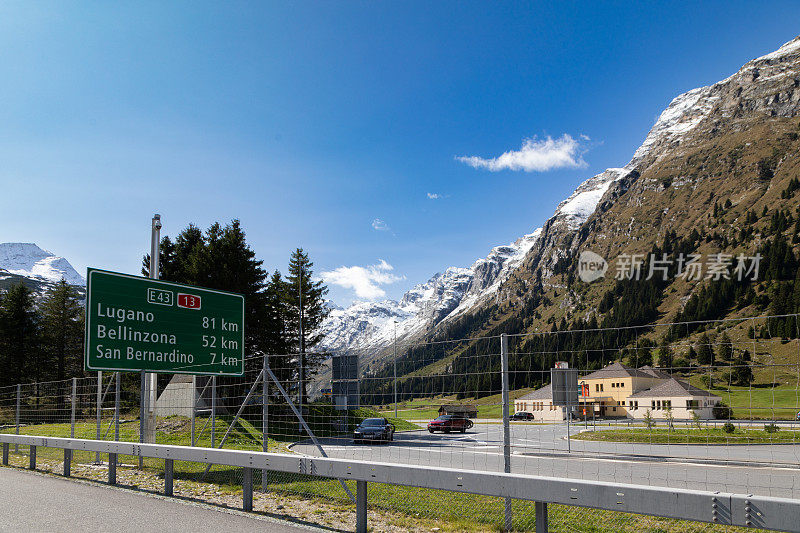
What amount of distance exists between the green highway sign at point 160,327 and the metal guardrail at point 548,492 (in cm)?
464

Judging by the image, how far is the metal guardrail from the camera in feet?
14.2

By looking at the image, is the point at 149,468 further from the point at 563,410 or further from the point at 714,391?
the point at 714,391

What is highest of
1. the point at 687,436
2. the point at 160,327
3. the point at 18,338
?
the point at 160,327

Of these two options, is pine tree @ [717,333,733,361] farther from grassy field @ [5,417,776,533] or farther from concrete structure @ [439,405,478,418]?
concrete structure @ [439,405,478,418]

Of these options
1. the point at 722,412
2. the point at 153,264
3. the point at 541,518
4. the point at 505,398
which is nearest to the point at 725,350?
the point at 722,412

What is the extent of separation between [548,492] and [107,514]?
605cm

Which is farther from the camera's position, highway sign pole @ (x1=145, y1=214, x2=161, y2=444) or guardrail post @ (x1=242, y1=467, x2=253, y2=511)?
highway sign pole @ (x1=145, y1=214, x2=161, y2=444)

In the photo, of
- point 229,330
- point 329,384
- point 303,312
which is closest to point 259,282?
point 303,312

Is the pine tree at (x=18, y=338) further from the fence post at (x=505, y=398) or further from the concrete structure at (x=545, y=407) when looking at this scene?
the fence post at (x=505, y=398)

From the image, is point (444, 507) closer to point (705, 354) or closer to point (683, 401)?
point (683, 401)

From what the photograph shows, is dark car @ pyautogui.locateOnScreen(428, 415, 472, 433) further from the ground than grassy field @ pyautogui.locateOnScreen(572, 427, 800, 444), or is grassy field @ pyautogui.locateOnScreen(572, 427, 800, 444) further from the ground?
grassy field @ pyautogui.locateOnScreen(572, 427, 800, 444)

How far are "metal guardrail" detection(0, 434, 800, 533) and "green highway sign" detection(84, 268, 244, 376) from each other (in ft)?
15.2

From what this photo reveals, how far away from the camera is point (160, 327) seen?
13.4m

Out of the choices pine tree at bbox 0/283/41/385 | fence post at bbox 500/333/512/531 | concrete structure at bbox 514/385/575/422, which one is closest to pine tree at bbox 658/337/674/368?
concrete structure at bbox 514/385/575/422
